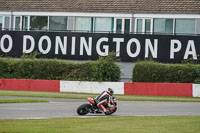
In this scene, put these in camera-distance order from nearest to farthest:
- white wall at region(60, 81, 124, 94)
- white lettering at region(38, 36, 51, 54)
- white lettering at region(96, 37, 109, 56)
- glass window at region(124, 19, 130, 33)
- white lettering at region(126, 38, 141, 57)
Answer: white wall at region(60, 81, 124, 94), white lettering at region(126, 38, 141, 57), white lettering at region(96, 37, 109, 56), white lettering at region(38, 36, 51, 54), glass window at region(124, 19, 130, 33)

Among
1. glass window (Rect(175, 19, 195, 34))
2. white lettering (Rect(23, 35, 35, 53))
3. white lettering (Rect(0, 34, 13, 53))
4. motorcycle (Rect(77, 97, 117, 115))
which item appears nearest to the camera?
motorcycle (Rect(77, 97, 117, 115))

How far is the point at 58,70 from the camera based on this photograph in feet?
Answer: 102

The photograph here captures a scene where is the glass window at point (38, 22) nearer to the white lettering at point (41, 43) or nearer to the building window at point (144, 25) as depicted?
the white lettering at point (41, 43)

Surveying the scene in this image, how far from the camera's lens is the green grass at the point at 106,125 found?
43.1ft

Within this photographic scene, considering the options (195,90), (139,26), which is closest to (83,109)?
(195,90)

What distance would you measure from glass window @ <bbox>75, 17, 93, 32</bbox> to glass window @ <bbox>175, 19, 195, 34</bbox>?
5894 millimetres

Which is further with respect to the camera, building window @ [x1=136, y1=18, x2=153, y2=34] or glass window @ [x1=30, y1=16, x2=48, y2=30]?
glass window @ [x1=30, y1=16, x2=48, y2=30]

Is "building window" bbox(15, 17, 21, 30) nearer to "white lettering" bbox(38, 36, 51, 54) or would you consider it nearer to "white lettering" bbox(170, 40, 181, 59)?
"white lettering" bbox(38, 36, 51, 54)

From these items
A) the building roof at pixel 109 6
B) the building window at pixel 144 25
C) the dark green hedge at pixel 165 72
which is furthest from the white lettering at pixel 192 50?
the building window at pixel 144 25

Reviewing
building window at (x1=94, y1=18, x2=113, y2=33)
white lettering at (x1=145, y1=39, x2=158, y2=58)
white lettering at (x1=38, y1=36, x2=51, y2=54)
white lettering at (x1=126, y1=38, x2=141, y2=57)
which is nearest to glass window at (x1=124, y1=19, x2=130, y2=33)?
building window at (x1=94, y1=18, x2=113, y2=33)

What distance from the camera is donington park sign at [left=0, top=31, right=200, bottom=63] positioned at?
3164 cm

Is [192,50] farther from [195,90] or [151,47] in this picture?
[195,90]

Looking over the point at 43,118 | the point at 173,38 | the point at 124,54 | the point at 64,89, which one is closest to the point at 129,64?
the point at 124,54

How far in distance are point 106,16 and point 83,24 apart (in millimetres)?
1941
